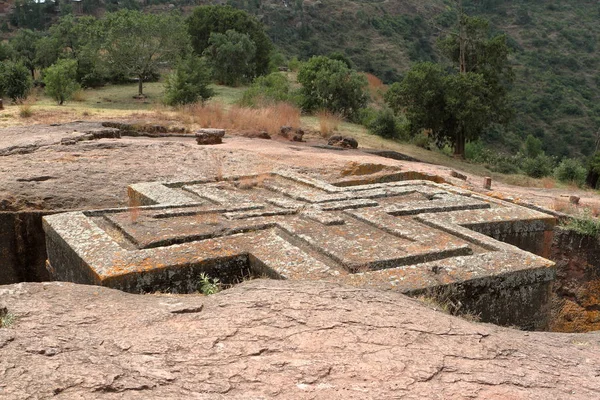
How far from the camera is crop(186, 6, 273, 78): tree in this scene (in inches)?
1141

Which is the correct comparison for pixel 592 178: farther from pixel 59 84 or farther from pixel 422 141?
pixel 59 84

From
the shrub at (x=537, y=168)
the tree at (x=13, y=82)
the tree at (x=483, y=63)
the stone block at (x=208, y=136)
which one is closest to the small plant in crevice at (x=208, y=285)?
the stone block at (x=208, y=136)

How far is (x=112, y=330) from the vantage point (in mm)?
2939

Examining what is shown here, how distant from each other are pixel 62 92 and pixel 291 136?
820 cm

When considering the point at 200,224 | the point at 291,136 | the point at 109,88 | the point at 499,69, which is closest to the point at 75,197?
the point at 200,224

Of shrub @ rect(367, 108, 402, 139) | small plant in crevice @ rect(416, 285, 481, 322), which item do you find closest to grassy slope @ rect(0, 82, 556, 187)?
shrub @ rect(367, 108, 402, 139)

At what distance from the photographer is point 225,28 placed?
2931 centimetres

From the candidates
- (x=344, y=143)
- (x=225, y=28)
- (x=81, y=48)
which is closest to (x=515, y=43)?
(x=225, y=28)

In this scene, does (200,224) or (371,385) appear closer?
(371,385)

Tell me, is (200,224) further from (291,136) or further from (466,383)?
(291,136)

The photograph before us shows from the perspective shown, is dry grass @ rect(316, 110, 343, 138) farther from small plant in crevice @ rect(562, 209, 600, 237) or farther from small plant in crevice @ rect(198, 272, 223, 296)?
small plant in crevice @ rect(198, 272, 223, 296)

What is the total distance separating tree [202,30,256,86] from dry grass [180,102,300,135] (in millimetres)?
11169

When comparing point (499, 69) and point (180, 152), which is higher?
point (499, 69)

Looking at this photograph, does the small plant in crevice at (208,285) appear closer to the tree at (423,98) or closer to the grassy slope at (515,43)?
the tree at (423,98)
